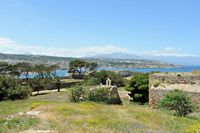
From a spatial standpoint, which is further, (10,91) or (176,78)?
(10,91)

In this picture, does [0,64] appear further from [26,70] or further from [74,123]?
[74,123]

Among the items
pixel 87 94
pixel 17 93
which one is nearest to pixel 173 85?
pixel 87 94

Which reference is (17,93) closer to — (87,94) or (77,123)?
(87,94)

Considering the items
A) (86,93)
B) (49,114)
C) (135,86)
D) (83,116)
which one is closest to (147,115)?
(83,116)

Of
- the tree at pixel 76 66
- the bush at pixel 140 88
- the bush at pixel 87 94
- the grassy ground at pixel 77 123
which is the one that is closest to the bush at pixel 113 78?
the tree at pixel 76 66

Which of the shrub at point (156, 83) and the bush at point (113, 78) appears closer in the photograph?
the shrub at point (156, 83)

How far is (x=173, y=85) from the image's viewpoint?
3372 centimetres

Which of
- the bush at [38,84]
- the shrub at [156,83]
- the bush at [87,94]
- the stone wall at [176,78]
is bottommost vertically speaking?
the bush at [38,84]

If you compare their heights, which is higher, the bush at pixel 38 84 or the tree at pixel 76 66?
the tree at pixel 76 66

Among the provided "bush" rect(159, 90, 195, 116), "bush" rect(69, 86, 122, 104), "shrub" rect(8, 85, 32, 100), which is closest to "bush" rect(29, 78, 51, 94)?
"shrub" rect(8, 85, 32, 100)

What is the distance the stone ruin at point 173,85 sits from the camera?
3159cm

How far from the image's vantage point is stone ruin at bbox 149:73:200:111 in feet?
104

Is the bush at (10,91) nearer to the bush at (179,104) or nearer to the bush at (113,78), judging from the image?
the bush at (179,104)

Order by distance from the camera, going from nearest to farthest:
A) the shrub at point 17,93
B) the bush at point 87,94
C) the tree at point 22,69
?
the bush at point 87,94
the shrub at point 17,93
the tree at point 22,69
